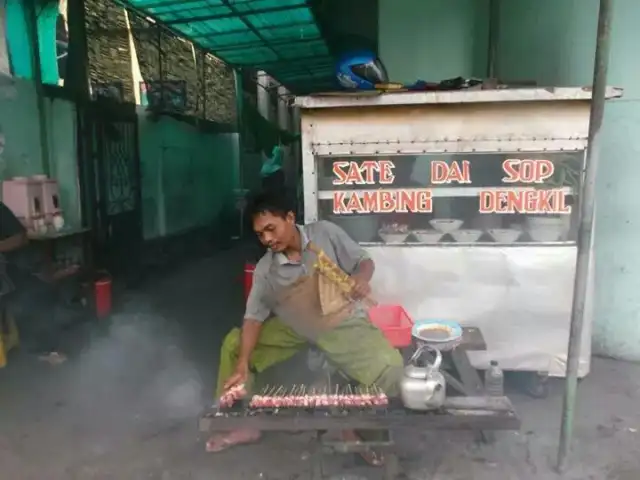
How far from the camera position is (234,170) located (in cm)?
1298

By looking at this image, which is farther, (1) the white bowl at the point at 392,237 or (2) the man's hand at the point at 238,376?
(1) the white bowl at the point at 392,237

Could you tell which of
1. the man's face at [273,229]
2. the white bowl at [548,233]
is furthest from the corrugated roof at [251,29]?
the man's face at [273,229]

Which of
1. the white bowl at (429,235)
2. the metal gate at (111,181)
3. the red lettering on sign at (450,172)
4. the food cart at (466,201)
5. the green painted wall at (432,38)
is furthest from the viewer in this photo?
the metal gate at (111,181)

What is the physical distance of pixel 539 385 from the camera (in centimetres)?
379

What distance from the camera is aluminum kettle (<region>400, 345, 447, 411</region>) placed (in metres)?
2.51

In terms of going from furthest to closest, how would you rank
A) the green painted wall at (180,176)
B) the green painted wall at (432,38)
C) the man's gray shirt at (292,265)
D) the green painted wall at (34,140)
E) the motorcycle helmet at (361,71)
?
the green painted wall at (180,176) → the green painted wall at (34,140) → the green painted wall at (432,38) → the motorcycle helmet at (361,71) → the man's gray shirt at (292,265)

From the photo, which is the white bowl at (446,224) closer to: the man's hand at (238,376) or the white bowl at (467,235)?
the white bowl at (467,235)

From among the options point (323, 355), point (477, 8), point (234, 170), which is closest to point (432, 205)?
point (323, 355)

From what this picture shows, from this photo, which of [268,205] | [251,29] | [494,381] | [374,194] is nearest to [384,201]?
[374,194]

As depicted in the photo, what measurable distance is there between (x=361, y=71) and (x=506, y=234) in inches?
54.0

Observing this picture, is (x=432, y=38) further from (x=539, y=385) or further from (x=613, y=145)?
(x=539, y=385)

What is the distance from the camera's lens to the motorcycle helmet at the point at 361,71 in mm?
3830

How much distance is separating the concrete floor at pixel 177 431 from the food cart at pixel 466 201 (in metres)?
0.46

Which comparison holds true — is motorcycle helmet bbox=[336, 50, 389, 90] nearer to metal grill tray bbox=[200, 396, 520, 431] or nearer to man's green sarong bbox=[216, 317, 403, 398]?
man's green sarong bbox=[216, 317, 403, 398]
